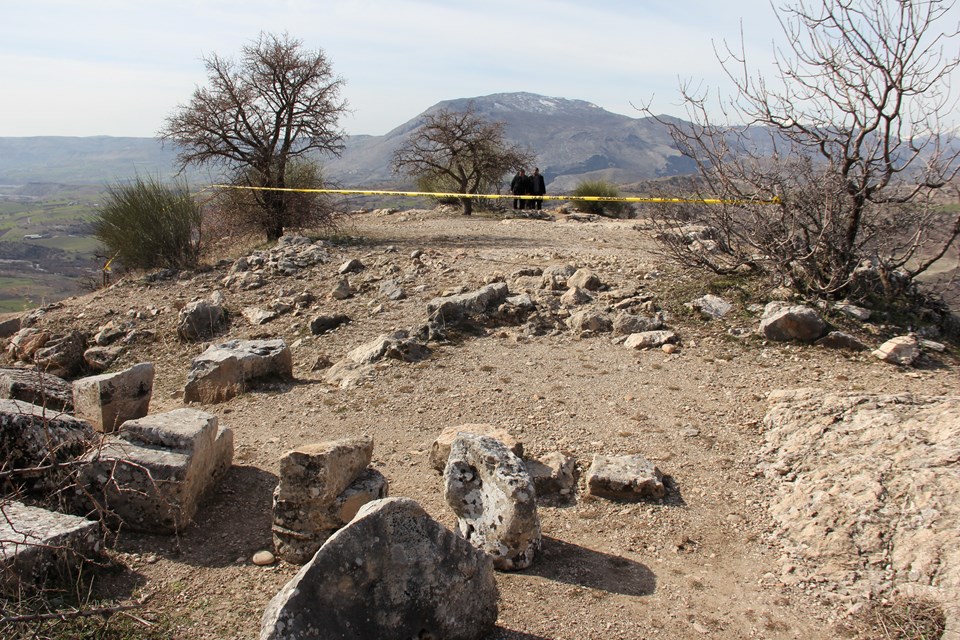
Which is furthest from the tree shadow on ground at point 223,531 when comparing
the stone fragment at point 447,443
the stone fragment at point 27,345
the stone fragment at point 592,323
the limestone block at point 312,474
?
the stone fragment at point 27,345

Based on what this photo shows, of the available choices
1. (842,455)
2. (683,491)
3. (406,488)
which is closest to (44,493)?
(406,488)

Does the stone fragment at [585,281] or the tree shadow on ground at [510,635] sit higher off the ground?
the stone fragment at [585,281]

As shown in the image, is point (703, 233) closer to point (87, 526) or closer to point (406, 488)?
point (406, 488)

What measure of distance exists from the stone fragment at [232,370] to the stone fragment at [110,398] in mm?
712

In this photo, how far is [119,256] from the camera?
1311cm

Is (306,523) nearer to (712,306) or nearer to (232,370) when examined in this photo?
(232,370)

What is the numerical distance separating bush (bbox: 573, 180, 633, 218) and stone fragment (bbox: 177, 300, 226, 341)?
492 inches

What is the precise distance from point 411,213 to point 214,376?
1221cm

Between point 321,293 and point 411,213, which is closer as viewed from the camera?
point 321,293

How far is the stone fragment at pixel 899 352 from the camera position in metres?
6.36

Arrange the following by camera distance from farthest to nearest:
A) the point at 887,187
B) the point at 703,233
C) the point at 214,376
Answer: the point at 703,233, the point at 887,187, the point at 214,376

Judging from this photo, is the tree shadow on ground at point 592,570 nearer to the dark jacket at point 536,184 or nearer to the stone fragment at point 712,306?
the stone fragment at point 712,306

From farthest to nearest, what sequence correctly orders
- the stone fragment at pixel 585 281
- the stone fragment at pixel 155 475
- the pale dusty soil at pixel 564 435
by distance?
the stone fragment at pixel 585 281
the stone fragment at pixel 155 475
the pale dusty soil at pixel 564 435

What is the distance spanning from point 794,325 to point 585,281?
2.51 meters
